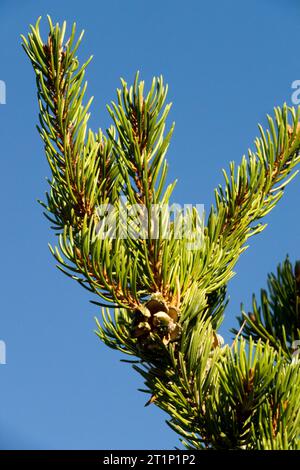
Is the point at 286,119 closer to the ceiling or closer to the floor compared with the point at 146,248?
closer to the ceiling

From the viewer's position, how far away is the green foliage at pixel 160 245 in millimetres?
2131

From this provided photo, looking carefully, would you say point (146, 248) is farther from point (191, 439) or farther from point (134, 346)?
point (191, 439)

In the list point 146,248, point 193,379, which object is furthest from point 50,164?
point 193,379

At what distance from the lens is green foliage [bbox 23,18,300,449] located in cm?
213

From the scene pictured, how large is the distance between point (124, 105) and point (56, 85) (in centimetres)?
21

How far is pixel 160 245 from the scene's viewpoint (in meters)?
2.21

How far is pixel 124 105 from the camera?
2.21 metres
